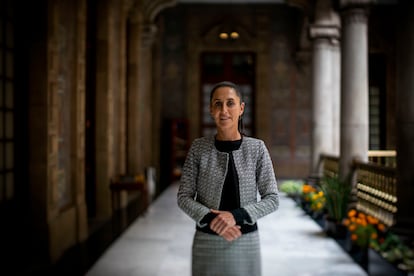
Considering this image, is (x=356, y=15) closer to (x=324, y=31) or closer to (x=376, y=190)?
(x=376, y=190)

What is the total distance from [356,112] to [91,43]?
461 centimetres

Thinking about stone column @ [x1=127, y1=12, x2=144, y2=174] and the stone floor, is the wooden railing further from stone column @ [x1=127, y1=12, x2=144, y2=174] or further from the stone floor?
stone column @ [x1=127, y1=12, x2=144, y2=174]

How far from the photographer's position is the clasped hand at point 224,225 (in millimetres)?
1944

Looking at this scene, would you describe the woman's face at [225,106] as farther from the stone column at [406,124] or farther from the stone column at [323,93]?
the stone column at [323,93]

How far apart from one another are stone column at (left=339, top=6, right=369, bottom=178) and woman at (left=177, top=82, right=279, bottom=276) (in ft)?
22.1

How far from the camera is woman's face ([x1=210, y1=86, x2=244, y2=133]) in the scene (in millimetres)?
1976

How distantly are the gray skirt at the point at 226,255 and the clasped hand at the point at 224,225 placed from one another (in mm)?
110

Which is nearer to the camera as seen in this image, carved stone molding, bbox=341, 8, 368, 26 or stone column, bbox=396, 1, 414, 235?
stone column, bbox=396, 1, 414, 235

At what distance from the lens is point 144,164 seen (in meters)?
13.7

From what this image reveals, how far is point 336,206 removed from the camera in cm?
745

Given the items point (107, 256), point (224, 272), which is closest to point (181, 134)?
point (107, 256)

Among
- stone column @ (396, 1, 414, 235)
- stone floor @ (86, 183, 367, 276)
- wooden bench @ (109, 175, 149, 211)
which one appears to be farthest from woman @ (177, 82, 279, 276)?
wooden bench @ (109, 175, 149, 211)

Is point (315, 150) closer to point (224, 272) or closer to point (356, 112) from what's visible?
point (356, 112)

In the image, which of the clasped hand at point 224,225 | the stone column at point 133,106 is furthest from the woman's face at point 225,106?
the stone column at point 133,106
